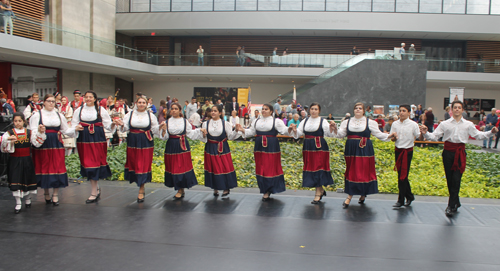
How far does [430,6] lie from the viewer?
2664 centimetres

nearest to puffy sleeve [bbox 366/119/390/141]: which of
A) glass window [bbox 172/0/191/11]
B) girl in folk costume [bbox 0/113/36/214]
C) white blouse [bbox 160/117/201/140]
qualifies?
white blouse [bbox 160/117/201/140]

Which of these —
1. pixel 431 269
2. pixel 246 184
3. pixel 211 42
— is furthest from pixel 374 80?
pixel 431 269

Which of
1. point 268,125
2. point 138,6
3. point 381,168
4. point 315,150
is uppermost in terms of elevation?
point 138,6

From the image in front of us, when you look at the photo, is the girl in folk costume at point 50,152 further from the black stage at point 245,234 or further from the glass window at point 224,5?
the glass window at point 224,5

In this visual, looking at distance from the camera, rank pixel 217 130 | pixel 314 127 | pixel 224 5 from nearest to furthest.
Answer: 1. pixel 314 127
2. pixel 217 130
3. pixel 224 5

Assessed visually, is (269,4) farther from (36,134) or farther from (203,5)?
(36,134)

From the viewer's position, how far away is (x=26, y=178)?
6301 millimetres

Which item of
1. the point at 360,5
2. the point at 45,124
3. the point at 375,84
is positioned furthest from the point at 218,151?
the point at 360,5


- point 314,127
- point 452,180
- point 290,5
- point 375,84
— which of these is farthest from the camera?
point 290,5

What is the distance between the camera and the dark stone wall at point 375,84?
21719 mm

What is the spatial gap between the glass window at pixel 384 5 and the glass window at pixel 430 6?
1.91 meters

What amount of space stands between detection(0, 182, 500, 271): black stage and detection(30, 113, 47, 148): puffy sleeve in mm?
1098

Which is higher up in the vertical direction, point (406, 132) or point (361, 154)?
point (406, 132)

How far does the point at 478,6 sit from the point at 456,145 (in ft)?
82.5
